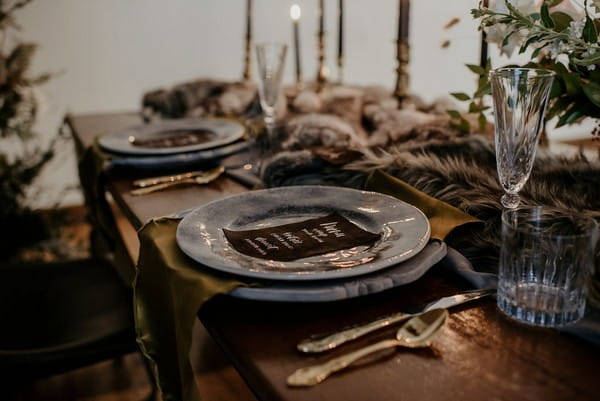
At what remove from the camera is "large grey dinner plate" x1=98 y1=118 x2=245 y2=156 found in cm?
118

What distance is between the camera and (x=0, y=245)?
2.13m

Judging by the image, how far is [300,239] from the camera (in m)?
0.73

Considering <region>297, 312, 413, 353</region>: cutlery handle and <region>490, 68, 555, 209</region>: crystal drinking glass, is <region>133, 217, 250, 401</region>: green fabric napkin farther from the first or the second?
<region>490, 68, 555, 209</region>: crystal drinking glass

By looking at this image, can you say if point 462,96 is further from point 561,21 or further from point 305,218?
point 305,218

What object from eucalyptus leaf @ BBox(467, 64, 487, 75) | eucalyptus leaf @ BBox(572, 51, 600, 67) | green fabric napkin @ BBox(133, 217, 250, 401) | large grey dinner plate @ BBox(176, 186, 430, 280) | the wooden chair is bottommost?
the wooden chair

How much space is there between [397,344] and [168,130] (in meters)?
0.96

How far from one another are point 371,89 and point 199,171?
0.76 m

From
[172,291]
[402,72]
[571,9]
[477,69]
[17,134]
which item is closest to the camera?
[172,291]

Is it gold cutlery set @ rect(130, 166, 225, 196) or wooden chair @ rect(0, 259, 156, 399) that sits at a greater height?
gold cutlery set @ rect(130, 166, 225, 196)

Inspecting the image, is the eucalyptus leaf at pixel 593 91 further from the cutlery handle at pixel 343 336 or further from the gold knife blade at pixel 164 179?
the gold knife blade at pixel 164 179

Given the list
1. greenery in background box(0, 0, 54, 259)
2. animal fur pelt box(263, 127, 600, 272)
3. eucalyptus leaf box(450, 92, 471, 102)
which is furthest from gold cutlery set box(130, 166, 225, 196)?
greenery in background box(0, 0, 54, 259)

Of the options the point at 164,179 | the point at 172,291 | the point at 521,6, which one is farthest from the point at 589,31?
the point at 164,179

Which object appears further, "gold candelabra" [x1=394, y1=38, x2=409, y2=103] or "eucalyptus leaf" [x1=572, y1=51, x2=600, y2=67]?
"gold candelabra" [x1=394, y1=38, x2=409, y2=103]

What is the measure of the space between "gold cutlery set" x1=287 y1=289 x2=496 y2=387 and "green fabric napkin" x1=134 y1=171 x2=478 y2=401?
107mm
